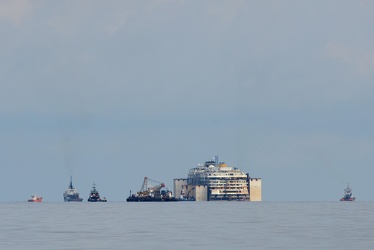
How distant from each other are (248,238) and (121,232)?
58.8 feet

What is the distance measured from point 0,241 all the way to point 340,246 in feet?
104

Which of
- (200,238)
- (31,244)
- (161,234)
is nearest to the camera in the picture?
(31,244)

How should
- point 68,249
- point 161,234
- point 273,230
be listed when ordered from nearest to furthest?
point 68,249
point 161,234
point 273,230

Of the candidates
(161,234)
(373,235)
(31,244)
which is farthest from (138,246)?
(373,235)

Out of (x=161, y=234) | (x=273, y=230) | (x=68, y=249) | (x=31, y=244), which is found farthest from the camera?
(x=273, y=230)

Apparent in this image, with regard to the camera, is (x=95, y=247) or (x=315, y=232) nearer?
(x=95, y=247)

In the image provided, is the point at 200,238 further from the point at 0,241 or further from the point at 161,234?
the point at 0,241

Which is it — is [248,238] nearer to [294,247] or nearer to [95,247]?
[294,247]

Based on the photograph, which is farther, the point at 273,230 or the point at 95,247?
the point at 273,230

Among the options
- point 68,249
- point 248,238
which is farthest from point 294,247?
point 68,249

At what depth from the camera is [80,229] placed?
373 feet

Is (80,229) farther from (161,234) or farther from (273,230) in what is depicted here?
(273,230)

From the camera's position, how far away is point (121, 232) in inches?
4267

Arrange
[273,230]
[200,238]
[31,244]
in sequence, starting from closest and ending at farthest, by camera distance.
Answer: [31,244], [200,238], [273,230]
